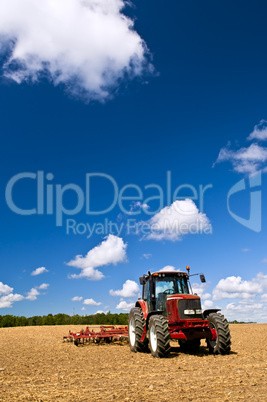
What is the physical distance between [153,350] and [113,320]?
1784 inches

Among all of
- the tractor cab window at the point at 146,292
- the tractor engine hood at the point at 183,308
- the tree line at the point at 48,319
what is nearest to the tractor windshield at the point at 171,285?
the tractor cab window at the point at 146,292

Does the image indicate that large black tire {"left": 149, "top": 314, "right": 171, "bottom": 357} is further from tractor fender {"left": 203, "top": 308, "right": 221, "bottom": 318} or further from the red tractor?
tractor fender {"left": 203, "top": 308, "right": 221, "bottom": 318}

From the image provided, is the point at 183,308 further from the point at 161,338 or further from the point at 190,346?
the point at 190,346

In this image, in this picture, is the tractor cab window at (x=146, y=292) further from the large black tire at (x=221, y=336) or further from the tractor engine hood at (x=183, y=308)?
the large black tire at (x=221, y=336)

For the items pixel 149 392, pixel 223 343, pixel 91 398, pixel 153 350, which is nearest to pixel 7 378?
pixel 91 398

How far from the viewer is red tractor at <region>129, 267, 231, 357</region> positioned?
1201cm

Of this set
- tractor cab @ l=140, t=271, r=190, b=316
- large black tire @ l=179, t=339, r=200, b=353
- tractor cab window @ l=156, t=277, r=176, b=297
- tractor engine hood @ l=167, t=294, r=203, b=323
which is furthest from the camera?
large black tire @ l=179, t=339, r=200, b=353

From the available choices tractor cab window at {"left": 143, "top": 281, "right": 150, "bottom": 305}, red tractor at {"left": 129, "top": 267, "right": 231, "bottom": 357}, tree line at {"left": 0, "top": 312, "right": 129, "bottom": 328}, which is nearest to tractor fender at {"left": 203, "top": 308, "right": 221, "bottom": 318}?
red tractor at {"left": 129, "top": 267, "right": 231, "bottom": 357}

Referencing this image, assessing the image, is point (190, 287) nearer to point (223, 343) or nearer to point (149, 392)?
point (223, 343)

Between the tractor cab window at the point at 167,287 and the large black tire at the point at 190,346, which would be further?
the large black tire at the point at 190,346

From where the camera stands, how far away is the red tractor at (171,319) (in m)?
12.0

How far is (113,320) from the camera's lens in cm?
5509

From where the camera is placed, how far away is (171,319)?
12.6m

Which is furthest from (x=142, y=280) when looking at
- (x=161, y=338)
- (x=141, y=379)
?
(x=141, y=379)
